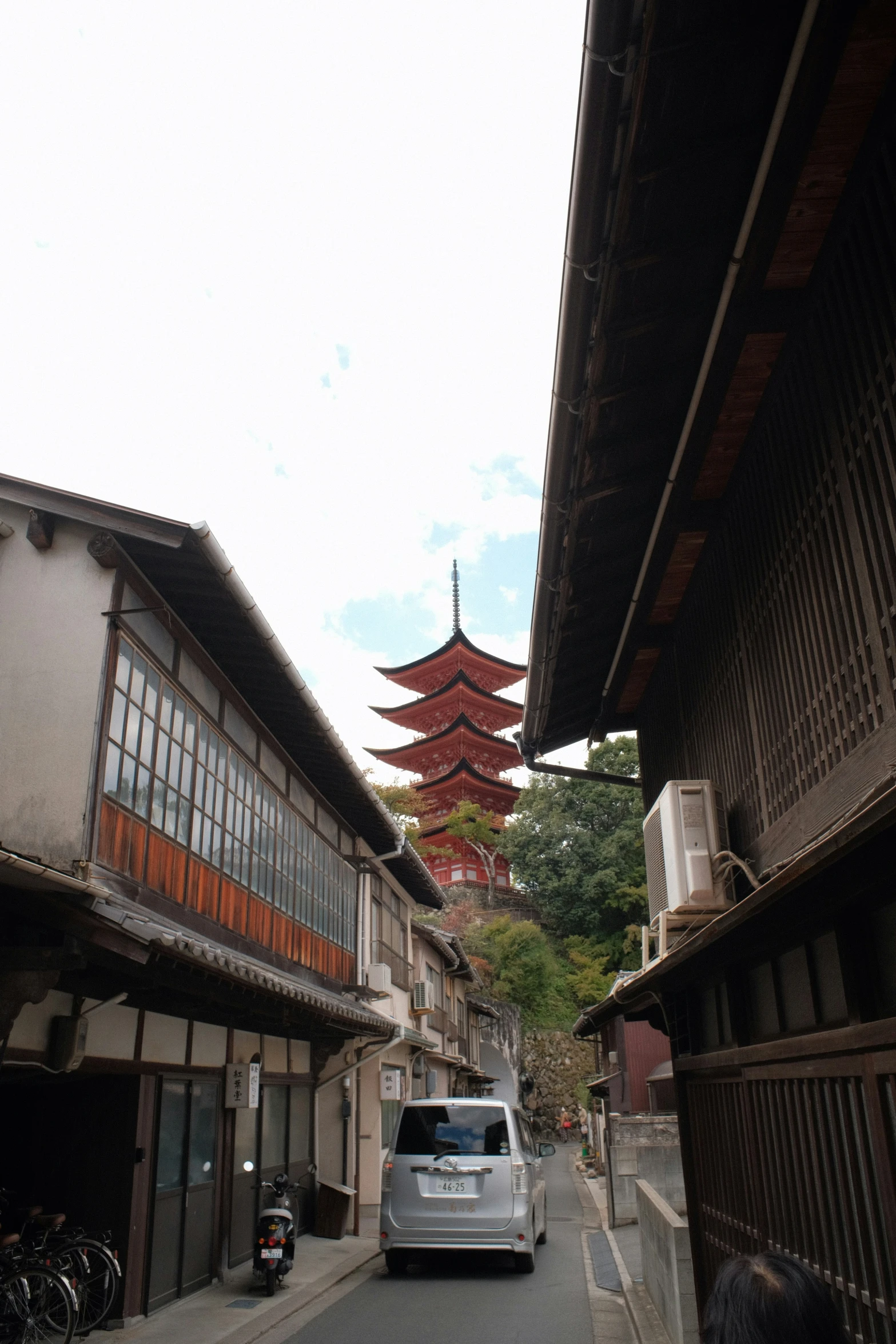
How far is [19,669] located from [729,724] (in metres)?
5.79

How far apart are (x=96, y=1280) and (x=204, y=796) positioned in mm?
4331

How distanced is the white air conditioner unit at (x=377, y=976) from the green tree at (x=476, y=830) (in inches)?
1064

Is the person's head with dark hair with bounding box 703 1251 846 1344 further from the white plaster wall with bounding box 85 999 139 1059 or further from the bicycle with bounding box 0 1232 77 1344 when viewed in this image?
the bicycle with bounding box 0 1232 77 1344

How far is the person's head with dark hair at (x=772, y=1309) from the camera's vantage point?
1.92 metres

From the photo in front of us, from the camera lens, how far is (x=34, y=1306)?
6.94 metres

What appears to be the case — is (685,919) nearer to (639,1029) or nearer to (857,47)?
(857,47)

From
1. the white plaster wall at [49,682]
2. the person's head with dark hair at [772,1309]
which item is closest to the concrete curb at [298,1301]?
the white plaster wall at [49,682]

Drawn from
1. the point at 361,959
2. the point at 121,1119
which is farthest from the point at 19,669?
the point at 361,959

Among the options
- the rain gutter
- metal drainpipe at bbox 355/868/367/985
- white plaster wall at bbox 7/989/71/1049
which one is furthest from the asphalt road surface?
the rain gutter

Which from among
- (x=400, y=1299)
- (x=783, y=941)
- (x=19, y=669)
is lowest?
→ (x=400, y=1299)

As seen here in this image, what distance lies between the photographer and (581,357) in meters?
4.62

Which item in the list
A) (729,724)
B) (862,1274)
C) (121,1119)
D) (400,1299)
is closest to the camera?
(862,1274)

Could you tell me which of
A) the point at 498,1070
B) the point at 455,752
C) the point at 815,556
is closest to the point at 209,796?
the point at 815,556

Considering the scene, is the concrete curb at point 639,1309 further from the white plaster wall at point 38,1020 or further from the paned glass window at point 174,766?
the paned glass window at point 174,766
